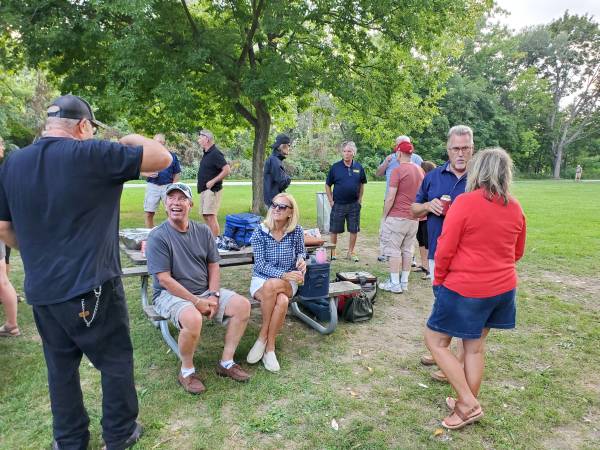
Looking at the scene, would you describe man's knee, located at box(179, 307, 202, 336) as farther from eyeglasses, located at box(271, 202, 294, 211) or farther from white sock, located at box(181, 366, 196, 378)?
eyeglasses, located at box(271, 202, 294, 211)

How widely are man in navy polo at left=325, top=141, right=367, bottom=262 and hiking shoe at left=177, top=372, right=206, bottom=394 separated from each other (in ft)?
13.7

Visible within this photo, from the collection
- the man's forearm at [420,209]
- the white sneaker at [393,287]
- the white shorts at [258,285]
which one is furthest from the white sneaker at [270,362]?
the white sneaker at [393,287]

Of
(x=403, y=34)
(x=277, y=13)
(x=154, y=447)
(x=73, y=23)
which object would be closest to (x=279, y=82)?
(x=277, y=13)

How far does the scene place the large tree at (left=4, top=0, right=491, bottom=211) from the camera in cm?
834

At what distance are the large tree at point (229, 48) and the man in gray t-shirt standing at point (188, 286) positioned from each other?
17.7 feet

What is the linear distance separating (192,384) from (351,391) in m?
1.23

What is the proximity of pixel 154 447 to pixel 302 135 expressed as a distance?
114 feet

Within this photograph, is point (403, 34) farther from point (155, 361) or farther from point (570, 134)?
point (570, 134)

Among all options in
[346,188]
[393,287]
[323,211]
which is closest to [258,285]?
[393,287]

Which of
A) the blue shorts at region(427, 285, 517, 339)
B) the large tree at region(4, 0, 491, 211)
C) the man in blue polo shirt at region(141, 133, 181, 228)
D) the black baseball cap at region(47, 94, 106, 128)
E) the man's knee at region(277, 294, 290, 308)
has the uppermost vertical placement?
the large tree at region(4, 0, 491, 211)

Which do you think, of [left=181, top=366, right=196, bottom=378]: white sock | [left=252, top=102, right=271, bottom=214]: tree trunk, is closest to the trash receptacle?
[left=252, top=102, right=271, bottom=214]: tree trunk

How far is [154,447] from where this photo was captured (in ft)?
8.56

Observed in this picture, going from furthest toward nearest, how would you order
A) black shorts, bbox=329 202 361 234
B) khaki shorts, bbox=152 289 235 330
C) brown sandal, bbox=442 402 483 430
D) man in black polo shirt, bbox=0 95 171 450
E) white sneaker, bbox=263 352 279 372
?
black shorts, bbox=329 202 361 234
white sneaker, bbox=263 352 279 372
khaki shorts, bbox=152 289 235 330
brown sandal, bbox=442 402 483 430
man in black polo shirt, bbox=0 95 171 450

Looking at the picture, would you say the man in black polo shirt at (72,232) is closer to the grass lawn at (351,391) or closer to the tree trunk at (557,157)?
the grass lawn at (351,391)
